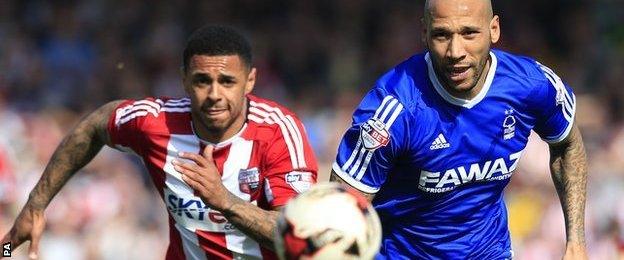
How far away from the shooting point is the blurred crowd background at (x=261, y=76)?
13492 millimetres

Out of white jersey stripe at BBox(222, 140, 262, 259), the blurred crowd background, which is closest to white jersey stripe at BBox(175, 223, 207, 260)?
white jersey stripe at BBox(222, 140, 262, 259)

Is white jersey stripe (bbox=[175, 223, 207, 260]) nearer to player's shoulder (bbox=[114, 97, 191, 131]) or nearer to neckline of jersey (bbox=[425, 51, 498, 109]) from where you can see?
player's shoulder (bbox=[114, 97, 191, 131])

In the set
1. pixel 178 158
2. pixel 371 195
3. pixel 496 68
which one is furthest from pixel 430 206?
pixel 178 158

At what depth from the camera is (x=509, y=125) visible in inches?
289

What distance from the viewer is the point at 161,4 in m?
17.3

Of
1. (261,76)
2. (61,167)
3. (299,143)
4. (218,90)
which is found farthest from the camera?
(261,76)

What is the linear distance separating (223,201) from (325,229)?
1029mm

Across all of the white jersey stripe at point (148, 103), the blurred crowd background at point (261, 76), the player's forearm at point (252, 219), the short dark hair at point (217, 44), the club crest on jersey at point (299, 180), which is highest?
the short dark hair at point (217, 44)

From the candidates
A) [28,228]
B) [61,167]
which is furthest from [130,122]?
[28,228]

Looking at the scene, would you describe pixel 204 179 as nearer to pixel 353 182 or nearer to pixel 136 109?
pixel 353 182

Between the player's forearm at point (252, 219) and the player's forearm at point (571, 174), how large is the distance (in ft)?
5.98

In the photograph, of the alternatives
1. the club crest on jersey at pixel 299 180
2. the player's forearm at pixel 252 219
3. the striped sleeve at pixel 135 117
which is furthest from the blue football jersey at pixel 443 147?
the striped sleeve at pixel 135 117

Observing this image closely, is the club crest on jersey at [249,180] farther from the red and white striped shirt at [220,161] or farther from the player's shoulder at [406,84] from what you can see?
the player's shoulder at [406,84]

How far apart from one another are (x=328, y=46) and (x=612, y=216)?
5066mm
